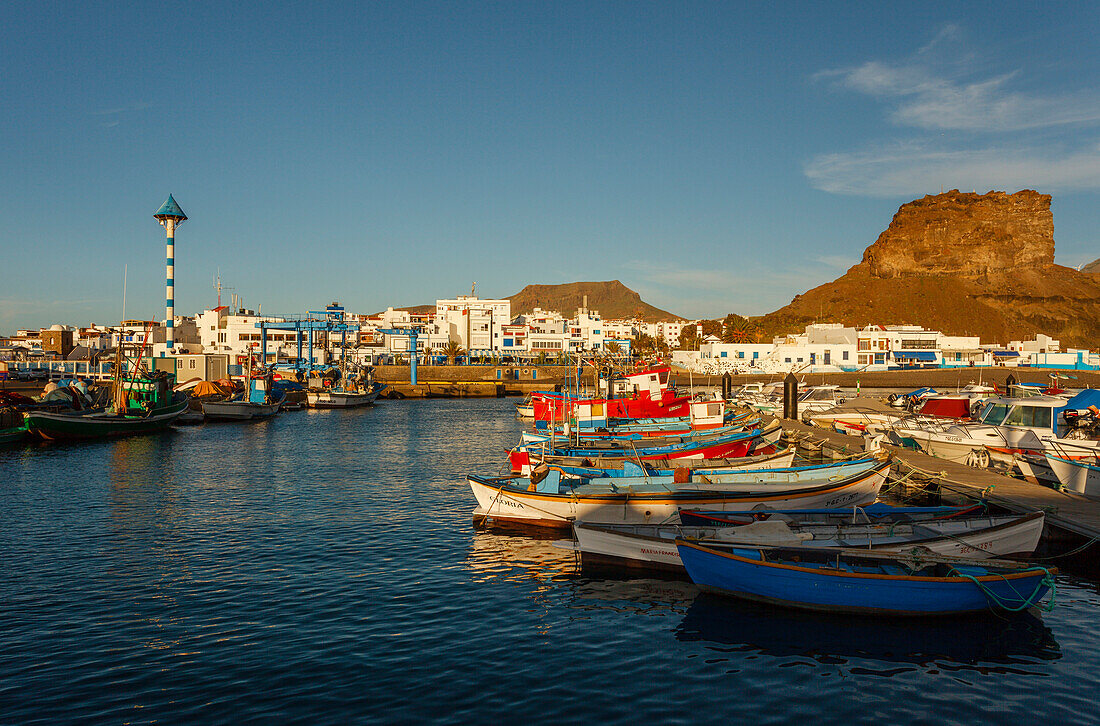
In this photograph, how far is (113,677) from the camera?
43.4ft

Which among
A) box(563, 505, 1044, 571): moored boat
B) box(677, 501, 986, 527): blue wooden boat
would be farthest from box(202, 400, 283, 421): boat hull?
box(677, 501, 986, 527): blue wooden boat

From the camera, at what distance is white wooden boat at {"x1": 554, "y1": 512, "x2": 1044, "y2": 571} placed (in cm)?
1688

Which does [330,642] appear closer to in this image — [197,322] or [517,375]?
[517,375]

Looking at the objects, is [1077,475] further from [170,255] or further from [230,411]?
[170,255]

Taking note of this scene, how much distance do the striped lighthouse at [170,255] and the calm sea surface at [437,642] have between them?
85884mm

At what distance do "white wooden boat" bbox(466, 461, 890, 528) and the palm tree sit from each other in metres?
120

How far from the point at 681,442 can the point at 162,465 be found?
97.0 ft

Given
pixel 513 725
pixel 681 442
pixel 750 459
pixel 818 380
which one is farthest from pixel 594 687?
pixel 818 380

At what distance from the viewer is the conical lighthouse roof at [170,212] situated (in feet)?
347

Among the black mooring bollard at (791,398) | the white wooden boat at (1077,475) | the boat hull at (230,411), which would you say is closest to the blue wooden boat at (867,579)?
the white wooden boat at (1077,475)

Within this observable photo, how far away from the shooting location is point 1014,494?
889 inches

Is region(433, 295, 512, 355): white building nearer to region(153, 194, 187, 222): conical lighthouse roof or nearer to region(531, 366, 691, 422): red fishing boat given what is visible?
region(153, 194, 187, 222): conical lighthouse roof

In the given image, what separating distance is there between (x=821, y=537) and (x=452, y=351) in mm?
129651

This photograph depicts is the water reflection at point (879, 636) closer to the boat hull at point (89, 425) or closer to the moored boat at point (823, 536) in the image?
the moored boat at point (823, 536)
